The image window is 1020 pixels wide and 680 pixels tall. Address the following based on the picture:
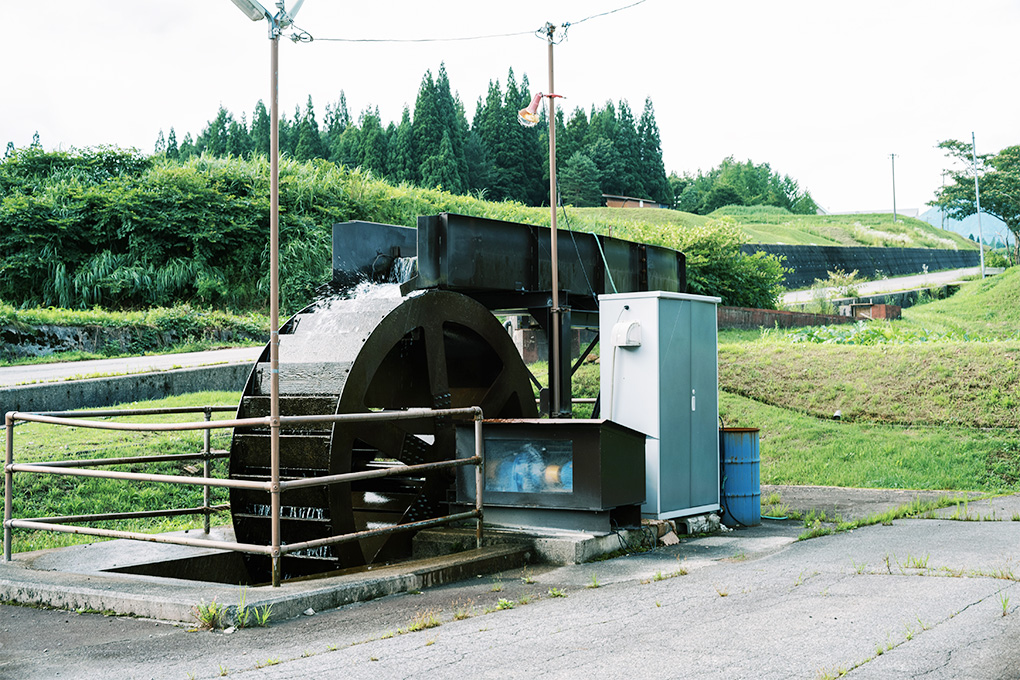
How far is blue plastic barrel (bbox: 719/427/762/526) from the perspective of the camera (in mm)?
9742

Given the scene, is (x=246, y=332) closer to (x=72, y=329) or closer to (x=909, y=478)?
(x=72, y=329)

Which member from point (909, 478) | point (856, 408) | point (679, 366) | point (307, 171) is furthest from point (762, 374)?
point (307, 171)

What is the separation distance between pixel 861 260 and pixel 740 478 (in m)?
47.5

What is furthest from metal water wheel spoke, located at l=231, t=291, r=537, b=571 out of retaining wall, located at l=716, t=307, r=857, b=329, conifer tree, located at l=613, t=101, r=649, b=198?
conifer tree, located at l=613, t=101, r=649, b=198

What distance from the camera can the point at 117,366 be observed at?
19031 millimetres

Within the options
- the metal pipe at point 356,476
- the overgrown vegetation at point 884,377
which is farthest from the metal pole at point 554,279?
the overgrown vegetation at point 884,377

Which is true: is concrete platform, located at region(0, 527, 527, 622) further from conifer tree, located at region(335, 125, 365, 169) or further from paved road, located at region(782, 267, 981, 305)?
conifer tree, located at region(335, 125, 365, 169)

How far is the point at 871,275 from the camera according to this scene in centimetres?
5309

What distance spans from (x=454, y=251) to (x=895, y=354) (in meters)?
11.6

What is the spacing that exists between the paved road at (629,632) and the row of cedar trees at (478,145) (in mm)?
44256

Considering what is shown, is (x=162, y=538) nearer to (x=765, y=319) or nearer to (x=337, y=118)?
(x=765, y=319)

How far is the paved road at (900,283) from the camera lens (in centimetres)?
4150

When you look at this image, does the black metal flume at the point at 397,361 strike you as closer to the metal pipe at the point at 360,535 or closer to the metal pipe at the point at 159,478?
the metal pipe at the point at 360,535

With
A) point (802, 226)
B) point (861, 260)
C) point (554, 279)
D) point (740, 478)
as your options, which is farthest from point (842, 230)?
point (554, 279)
